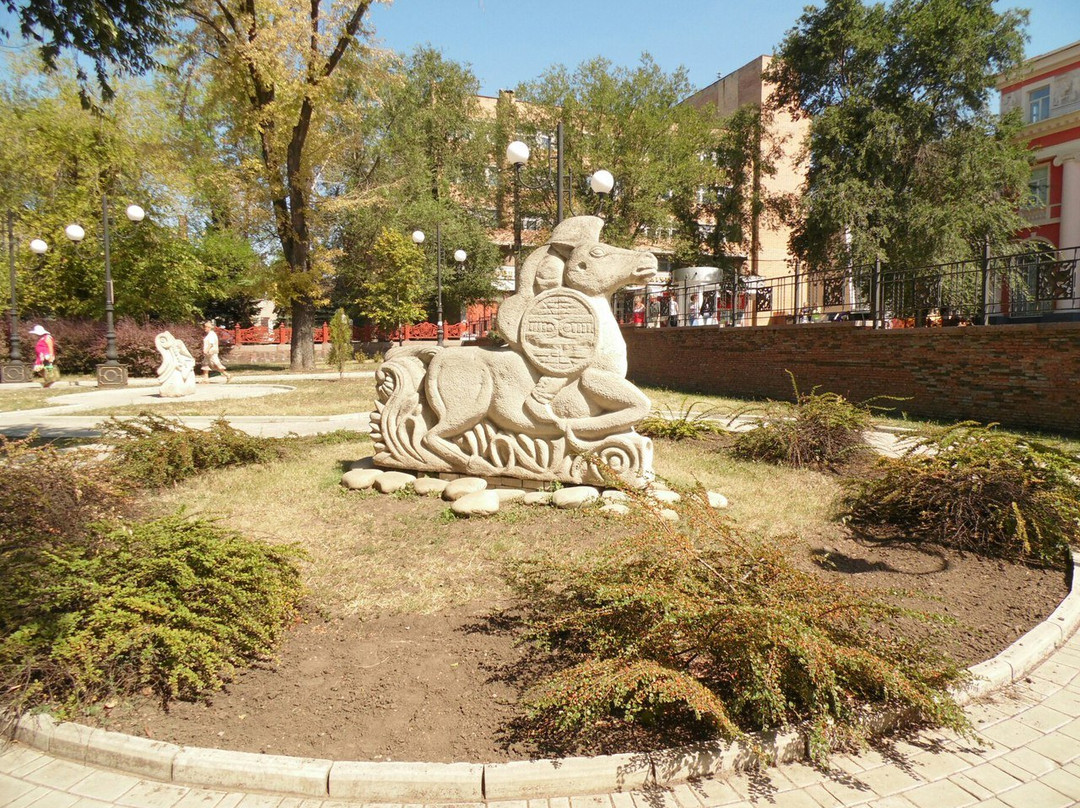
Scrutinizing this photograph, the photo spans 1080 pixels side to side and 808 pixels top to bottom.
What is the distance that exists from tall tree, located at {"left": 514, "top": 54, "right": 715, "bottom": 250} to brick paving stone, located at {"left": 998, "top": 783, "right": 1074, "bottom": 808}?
32.0 meters

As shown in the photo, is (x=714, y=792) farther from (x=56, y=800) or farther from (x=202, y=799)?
(x=56, y=800)

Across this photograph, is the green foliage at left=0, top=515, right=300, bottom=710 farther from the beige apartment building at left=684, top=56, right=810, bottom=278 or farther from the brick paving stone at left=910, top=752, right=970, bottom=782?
the beige apartment building at left=684, top=56, right=810, bottom=278

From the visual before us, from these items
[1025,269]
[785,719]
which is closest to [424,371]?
[785,719]

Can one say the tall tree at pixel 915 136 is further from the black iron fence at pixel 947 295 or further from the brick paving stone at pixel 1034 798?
the brick paving stone at pixel 1034 798

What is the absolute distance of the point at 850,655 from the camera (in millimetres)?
2779

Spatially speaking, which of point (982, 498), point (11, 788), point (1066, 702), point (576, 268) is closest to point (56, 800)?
point (11, 788)

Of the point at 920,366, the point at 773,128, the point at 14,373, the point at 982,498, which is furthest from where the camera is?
the point at 773,128

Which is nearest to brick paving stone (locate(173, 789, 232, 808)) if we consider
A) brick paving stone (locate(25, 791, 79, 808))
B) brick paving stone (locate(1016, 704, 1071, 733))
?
brick paving stone (locate(25, 791, 79, 808))

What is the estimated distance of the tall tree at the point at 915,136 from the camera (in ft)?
66.2

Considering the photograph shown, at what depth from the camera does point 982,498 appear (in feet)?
17.2

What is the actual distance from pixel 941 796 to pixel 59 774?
11.6ft

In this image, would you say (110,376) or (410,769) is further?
(110,376)

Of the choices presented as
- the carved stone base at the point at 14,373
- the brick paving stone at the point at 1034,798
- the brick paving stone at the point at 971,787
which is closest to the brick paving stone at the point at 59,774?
the brick paving stone at the point at 971,787

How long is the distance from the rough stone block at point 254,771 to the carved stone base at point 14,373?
2392 cm
